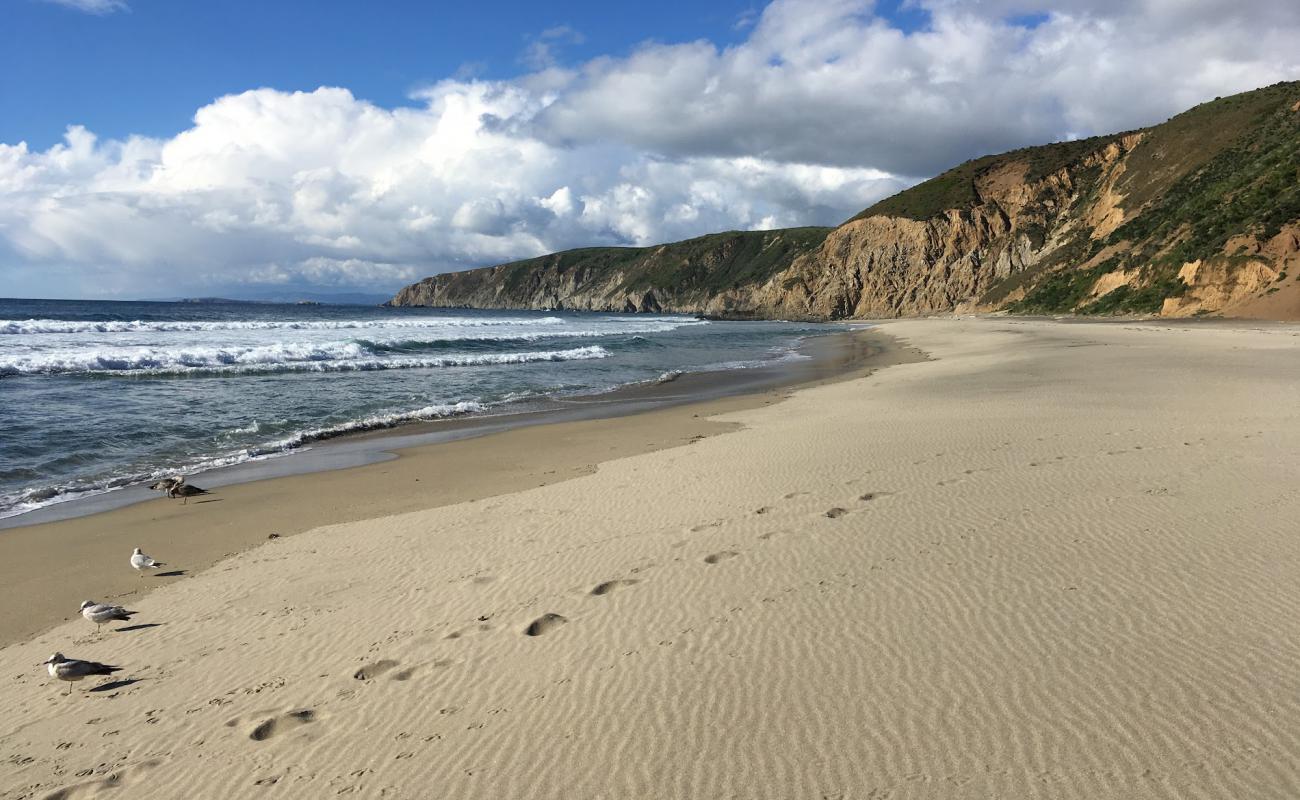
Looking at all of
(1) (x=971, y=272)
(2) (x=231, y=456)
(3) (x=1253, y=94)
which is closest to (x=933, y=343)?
(2) (x=231, y=456)

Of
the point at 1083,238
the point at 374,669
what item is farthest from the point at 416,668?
the point at 1083,238

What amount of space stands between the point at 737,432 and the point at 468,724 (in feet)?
31.8

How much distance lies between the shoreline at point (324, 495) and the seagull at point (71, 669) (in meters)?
1.38

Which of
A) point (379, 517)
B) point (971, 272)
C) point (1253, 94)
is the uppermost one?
point (1253, 94)

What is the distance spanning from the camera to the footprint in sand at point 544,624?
16.1 feet

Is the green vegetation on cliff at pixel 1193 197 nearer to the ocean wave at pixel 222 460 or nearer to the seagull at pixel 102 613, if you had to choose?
the ocean wave at pixel 222 460

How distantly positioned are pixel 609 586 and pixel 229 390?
2022cm

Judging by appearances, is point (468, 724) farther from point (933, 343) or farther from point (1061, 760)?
point (933, 343)

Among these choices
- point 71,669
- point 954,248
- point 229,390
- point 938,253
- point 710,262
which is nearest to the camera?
point 71,669

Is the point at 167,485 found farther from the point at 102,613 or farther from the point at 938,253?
the point at 938,253

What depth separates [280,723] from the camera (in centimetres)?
399

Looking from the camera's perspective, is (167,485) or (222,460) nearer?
(167,485)

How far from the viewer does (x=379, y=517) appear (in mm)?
8602

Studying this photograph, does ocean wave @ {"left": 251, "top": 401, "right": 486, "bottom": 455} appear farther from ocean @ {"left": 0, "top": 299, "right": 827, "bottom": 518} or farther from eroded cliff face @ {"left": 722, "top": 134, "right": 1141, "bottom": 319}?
eroded cliff face @ {"left": 722, "top": 134, "right": 1141, "bottom": 319}
